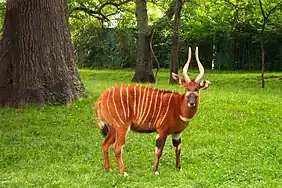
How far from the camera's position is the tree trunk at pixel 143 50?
1898 cm

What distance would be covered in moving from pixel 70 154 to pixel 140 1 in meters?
12.4

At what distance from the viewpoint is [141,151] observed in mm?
7359

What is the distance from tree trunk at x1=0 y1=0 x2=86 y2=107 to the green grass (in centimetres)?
38

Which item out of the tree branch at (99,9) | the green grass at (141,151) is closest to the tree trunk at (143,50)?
the tree branch at (99,9)

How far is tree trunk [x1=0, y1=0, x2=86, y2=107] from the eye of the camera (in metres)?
10.8

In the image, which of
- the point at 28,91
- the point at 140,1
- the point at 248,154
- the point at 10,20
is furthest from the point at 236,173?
the point at 140,1

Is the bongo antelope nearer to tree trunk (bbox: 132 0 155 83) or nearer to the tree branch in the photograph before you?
tree trunk (bbox: 132 0 155 83)

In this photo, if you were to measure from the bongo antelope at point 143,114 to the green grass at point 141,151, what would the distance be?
0.36 metres

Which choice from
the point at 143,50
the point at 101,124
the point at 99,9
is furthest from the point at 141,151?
the point at 99,9

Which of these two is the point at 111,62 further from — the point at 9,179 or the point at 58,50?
the point at 9,179

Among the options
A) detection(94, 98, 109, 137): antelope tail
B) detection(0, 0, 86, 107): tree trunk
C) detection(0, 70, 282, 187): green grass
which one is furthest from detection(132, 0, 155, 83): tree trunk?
detection(94, 98, 109, 137): antelope tail

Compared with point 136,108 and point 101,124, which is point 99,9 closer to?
point 101,124

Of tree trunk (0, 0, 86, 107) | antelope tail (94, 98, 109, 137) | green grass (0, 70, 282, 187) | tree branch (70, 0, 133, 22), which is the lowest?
green grass (0, 70, 282, 187)

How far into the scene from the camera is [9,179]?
6008 mm
